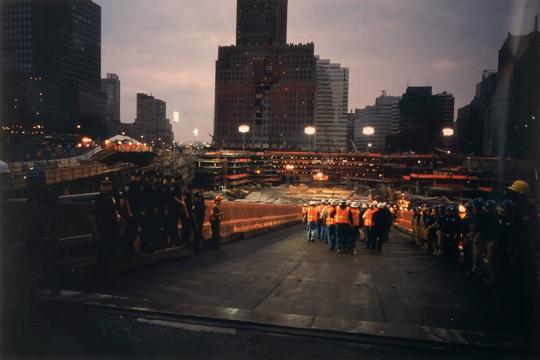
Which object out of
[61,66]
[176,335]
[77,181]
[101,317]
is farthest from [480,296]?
[61,66]

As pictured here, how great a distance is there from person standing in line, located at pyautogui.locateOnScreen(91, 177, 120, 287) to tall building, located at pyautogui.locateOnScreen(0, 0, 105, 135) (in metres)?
110

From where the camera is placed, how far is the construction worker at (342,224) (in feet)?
44.3

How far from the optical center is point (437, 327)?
20.4ft

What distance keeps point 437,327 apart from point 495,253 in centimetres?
344

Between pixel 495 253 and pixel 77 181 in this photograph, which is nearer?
pixel 495 253

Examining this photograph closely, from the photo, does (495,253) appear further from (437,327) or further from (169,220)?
(169,220)

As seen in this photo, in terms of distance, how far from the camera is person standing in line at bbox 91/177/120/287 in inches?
317

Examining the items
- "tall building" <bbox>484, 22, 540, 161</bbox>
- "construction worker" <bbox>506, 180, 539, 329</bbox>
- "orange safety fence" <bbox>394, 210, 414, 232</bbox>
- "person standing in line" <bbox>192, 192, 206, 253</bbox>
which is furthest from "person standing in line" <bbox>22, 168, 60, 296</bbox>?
"tall building" <bbox>484, 22, 540, 161</bbox>

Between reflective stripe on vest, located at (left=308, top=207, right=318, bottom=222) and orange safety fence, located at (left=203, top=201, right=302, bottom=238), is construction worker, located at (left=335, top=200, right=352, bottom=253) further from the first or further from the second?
orange safety fence, located at (left=203, top=201, right=302, bottom=238)

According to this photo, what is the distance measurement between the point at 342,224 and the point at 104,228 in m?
7.78

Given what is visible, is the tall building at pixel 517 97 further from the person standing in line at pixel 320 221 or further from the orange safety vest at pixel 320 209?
the orange safety vest at pixel 320 209

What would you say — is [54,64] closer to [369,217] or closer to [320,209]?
[320,209]

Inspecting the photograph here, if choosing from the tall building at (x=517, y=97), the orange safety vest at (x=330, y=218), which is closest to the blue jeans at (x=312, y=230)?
the orange safety vest at (x=330, y=218)

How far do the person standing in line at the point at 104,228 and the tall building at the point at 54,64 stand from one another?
110126mm
